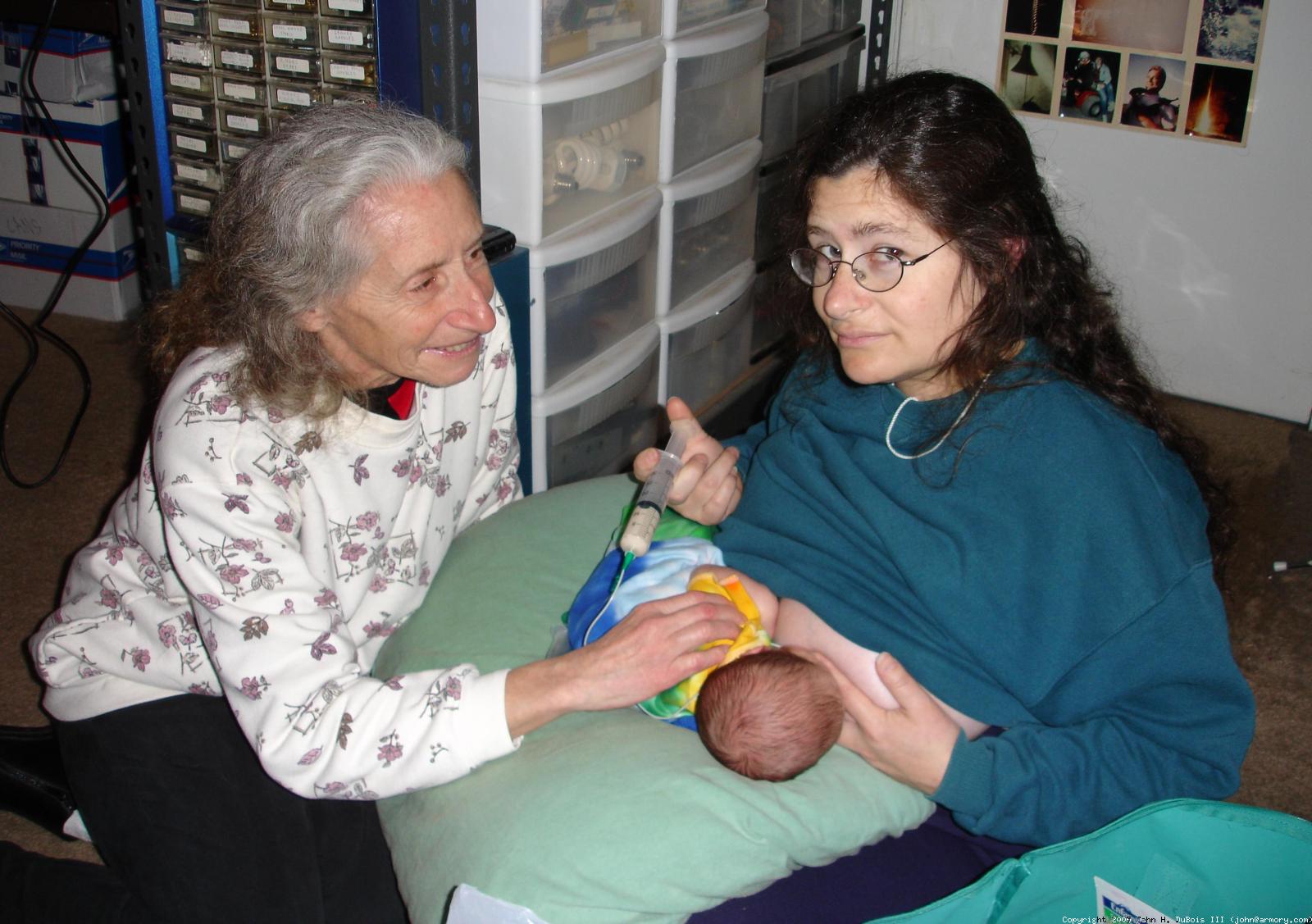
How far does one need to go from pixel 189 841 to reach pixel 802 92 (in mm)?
1722

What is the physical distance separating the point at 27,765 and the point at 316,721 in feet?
1.98

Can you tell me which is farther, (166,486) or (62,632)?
(62,632)

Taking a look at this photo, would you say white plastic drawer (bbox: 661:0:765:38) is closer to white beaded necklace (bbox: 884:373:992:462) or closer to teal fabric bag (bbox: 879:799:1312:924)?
white beaded necklace (bbox: 884:373:992:462)

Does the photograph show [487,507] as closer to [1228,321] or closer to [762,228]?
[762,228]

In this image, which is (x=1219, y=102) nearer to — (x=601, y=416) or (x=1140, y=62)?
(x=1140, y=62)

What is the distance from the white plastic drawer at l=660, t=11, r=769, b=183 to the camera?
5.89 feet

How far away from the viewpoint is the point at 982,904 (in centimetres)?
95

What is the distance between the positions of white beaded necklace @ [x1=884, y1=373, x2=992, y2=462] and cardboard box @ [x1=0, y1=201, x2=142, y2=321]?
203cm

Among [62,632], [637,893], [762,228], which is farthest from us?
[762,228]

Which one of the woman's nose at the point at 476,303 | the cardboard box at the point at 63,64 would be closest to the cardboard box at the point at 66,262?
the cardboard box at the point at 63,64

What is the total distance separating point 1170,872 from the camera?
0.94 m

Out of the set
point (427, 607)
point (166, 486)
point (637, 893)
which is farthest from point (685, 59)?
point (637, 893)

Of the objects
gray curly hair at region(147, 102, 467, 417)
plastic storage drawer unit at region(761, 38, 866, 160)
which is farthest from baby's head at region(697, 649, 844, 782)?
plastic storage drawer unit at region(761, 38, 866, 160)

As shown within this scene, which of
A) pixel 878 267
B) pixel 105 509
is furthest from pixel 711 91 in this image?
pixel 105 509
